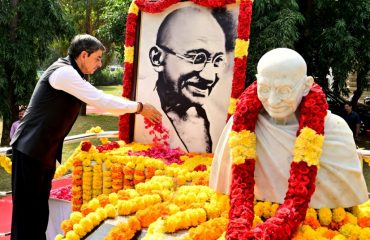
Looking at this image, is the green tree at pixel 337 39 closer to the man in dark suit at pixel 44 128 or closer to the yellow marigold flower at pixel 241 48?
the yellow marigold flower at pixel 241 48

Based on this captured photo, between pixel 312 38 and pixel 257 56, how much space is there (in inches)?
101

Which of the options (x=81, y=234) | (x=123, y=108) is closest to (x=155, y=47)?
(x=123, y=108)

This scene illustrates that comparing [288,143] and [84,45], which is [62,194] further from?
[288,143]

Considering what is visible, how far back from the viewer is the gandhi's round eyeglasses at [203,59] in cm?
455

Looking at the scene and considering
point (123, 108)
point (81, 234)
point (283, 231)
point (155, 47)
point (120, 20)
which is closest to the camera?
point (283, 231)

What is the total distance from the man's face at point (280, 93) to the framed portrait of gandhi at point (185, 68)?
204 cm

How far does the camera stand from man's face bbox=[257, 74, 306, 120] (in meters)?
2.24

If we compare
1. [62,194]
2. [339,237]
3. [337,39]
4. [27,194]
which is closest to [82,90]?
[27,194]

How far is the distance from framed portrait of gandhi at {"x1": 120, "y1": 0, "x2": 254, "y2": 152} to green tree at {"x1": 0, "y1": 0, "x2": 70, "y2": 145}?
4.95m

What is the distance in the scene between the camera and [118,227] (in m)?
2.58

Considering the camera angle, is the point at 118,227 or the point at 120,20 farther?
the point at 120,20

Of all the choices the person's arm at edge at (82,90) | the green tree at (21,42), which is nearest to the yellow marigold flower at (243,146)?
the person's arm at edge at (82,90)

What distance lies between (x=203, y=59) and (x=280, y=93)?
243cm

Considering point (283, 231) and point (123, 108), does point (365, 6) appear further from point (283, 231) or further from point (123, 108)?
point (283, 231)
